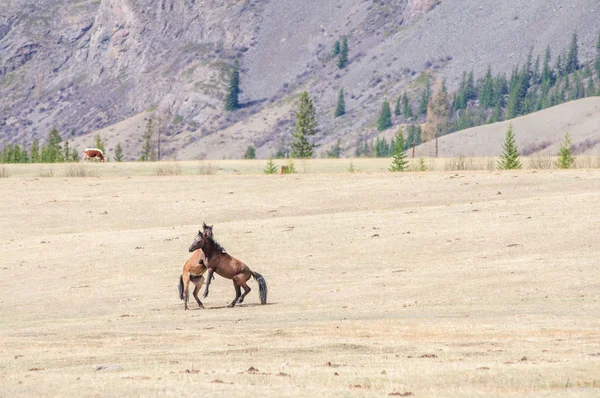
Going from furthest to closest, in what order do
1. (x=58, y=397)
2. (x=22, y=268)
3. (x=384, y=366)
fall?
1. (x=22, y=268)
2. (x=384, y=366)
3. (x=58, y=397)

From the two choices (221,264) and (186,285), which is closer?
(221,264)

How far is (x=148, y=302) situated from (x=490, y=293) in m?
8.50

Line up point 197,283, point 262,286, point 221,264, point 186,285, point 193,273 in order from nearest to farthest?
point 221,264 < point 262,286 < point 186,285 < point 193,273 < point 197,283

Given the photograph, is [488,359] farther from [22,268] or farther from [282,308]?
[22,268]

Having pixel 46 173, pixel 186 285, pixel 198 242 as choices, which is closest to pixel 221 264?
pixel 198 242

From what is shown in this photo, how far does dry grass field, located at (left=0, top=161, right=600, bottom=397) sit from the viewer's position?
15.1 meters

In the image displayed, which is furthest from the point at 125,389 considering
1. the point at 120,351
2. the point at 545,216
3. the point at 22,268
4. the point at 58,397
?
the point at 545,216

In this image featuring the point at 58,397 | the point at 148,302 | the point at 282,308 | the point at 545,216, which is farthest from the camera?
the point at 545,216

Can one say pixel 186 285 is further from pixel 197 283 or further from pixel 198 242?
pixel 198 242

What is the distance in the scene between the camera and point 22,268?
1369 inches

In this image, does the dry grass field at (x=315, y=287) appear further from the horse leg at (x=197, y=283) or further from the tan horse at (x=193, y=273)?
the tan horse at (x=193, y=273)

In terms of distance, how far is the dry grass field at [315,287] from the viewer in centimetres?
1507

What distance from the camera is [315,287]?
29.2 metres

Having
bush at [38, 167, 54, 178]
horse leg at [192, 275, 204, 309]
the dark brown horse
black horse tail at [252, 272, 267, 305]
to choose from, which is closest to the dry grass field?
horse leg at [192, 275, 204, 309]
